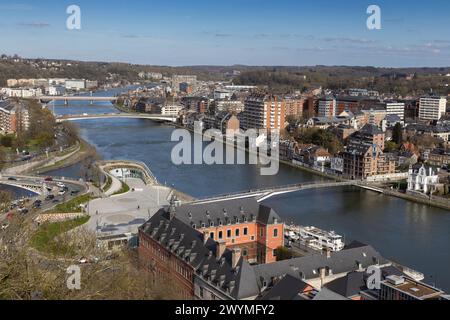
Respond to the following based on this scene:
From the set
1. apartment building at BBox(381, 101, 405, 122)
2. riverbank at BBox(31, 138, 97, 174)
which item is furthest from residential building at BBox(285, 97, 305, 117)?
riverbank at BBox(31, 138, 97, 174)

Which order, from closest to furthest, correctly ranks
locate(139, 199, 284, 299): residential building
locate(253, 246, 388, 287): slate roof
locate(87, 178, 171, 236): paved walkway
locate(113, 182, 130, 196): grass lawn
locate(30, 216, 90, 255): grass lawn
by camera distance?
locate(139, 199, 284, 299): residential building < locate(253, 246, 388, 287): slate roof < locate(30, 216, 90, 255): grass lawn < locate(87, 178, 171, 236): paved walkway < locate(113, 182, 130, 196): grass lawn

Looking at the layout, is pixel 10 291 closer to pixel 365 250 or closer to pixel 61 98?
pixel 365 250

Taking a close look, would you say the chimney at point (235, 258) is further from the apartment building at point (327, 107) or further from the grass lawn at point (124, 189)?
the apartment building at point (327, 107)

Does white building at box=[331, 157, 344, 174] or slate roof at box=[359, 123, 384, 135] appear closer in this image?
white building at box=[331, 157, 344, 174]

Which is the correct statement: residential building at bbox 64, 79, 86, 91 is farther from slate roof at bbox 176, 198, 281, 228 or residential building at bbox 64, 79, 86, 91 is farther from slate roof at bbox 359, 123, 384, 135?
slate roof at bbox 176, 198, 281, 228

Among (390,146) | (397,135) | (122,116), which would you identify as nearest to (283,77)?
(122,116)

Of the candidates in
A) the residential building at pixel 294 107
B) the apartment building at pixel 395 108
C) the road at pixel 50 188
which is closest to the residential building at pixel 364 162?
the road at pixel 50 188
